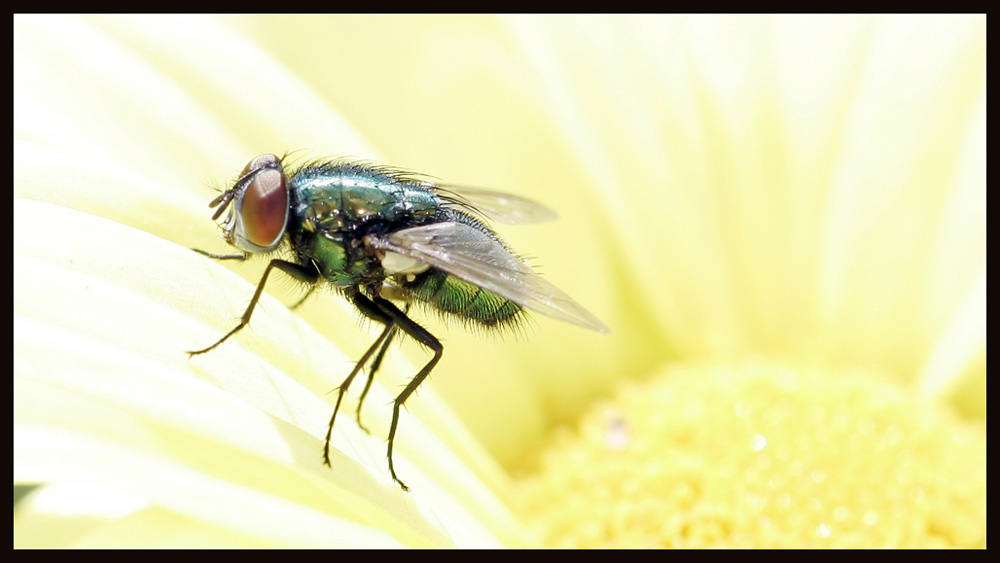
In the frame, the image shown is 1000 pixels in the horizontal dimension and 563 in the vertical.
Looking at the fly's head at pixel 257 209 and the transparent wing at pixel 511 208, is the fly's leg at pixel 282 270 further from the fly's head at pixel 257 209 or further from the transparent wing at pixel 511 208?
the transparent wing at pixel 511 208

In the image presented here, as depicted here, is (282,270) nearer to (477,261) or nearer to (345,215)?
(345,215)

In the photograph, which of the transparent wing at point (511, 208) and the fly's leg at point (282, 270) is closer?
the fly's leg at point (282, 270)

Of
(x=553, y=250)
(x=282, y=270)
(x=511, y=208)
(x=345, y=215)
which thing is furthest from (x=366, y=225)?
(x=553, y=250)

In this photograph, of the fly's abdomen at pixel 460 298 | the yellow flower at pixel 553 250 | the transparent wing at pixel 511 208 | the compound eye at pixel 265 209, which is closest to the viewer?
the yellow flower at pixel 553 250

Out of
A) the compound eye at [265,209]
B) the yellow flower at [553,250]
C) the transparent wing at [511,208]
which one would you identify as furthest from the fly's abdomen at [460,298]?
the transparent wing at [511,208]

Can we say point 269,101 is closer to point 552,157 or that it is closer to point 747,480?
point 552,157

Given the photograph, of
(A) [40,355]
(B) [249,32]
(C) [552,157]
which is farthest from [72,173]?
(C) [552,157]

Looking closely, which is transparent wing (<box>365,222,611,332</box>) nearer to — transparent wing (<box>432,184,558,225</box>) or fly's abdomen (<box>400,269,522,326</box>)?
fly's abdomen (<box>400,269,522,326</box>)
